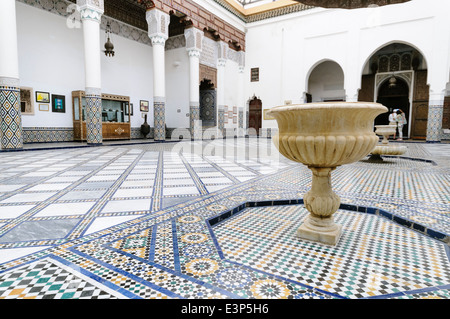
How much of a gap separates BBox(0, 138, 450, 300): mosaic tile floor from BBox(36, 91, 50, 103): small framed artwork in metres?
4.09

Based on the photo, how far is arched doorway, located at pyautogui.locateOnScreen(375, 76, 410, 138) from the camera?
26.9ft

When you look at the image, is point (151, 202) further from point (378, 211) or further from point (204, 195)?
point (378, 211)

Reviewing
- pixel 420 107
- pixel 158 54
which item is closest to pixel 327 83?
pixel 420 107

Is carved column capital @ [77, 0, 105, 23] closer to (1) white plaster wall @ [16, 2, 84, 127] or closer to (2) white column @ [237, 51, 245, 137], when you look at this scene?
(1) white plaster wall @ [16, 2, 84, 127]

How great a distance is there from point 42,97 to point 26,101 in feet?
0.99

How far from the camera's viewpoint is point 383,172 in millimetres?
2695

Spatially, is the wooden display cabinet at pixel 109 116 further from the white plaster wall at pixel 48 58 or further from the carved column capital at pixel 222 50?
the carved column capital at pixel 222 50

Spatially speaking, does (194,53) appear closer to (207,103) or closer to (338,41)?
(207,103)

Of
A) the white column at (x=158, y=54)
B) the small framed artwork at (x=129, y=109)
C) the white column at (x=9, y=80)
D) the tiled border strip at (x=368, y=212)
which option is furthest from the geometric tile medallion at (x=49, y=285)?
the small framed artwork at (x=129, y=109)

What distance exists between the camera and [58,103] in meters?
5.78

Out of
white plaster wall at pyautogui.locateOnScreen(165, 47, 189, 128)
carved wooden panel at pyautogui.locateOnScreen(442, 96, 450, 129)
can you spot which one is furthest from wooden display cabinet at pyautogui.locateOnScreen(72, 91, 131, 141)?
carved wooden panel at pyautogui.locateOnScreen(442, 96, 450, 129)

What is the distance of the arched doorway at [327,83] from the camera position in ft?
29.8

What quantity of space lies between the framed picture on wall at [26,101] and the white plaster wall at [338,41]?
6.28 meters

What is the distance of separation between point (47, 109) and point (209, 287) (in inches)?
244
